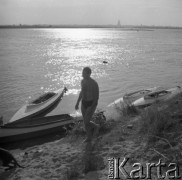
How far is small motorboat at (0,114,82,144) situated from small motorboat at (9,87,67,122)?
180 cm

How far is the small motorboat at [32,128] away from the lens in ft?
34.6

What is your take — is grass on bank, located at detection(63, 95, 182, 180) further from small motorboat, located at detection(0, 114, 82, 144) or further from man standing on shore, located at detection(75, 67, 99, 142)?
small motorboat, located at detection(0, 114, 82, 144)

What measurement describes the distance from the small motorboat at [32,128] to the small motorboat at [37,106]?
1799 millimetres

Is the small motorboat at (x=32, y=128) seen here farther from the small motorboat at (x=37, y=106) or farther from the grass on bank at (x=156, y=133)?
Answer: the grass on bank at (x=156, y=133)

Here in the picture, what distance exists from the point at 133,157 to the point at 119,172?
0.69 m

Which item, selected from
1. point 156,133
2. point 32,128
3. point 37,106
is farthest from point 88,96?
point 37,106

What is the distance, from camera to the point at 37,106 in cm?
1494

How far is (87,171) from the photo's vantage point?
→ 5398 millimetres

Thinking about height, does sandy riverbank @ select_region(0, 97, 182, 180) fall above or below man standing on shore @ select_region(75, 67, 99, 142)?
below

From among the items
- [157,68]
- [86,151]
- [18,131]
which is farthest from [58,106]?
[157,68]

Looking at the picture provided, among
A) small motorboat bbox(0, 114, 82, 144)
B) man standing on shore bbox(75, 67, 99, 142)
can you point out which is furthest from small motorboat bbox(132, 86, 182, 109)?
man standing on shore bbox(75, 67, 99, 142)

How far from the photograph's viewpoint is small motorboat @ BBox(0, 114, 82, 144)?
34.6 feet
